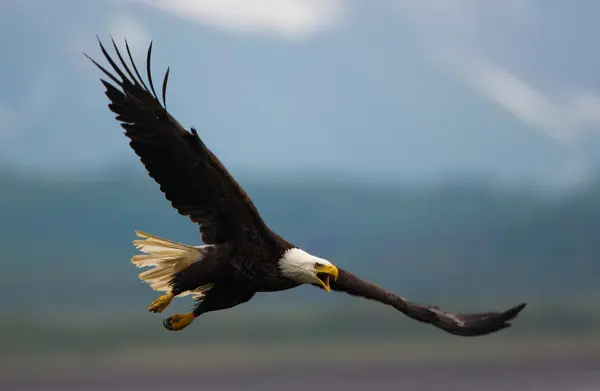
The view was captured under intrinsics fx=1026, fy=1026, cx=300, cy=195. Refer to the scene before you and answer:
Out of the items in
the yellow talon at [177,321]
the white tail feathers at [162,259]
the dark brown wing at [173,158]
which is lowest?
the yellow talon at [177,321]

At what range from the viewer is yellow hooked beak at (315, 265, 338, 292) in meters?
6.64

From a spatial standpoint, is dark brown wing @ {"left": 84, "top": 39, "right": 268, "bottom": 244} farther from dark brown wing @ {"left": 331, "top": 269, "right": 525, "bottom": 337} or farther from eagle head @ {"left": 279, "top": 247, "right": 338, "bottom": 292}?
dark brown wing @ {"left": 331, "top": 269, "right": 525, "bottom": 337}

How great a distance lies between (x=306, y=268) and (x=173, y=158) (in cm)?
112

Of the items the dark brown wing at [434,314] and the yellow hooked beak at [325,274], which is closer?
the yellow hooked beak at [325,274]

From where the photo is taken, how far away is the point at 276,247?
6672 millimetres

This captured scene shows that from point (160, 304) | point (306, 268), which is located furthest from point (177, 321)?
point (306, 268)

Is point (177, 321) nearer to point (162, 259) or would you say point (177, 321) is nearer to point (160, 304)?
point (160, 304)

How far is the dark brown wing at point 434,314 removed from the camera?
7164 mm

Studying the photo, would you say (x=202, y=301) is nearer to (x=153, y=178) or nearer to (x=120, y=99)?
(x=153, y=178)

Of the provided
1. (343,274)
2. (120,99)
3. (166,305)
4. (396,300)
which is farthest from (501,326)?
(120,99)

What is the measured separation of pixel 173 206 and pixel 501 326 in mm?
2672

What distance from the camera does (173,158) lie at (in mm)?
6641

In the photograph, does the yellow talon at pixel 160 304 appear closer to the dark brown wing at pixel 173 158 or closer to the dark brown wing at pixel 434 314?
the dark brown wing at pixel 173 158

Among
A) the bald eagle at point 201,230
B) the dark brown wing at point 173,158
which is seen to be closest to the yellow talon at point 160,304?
the bald eagle at point 201,230
